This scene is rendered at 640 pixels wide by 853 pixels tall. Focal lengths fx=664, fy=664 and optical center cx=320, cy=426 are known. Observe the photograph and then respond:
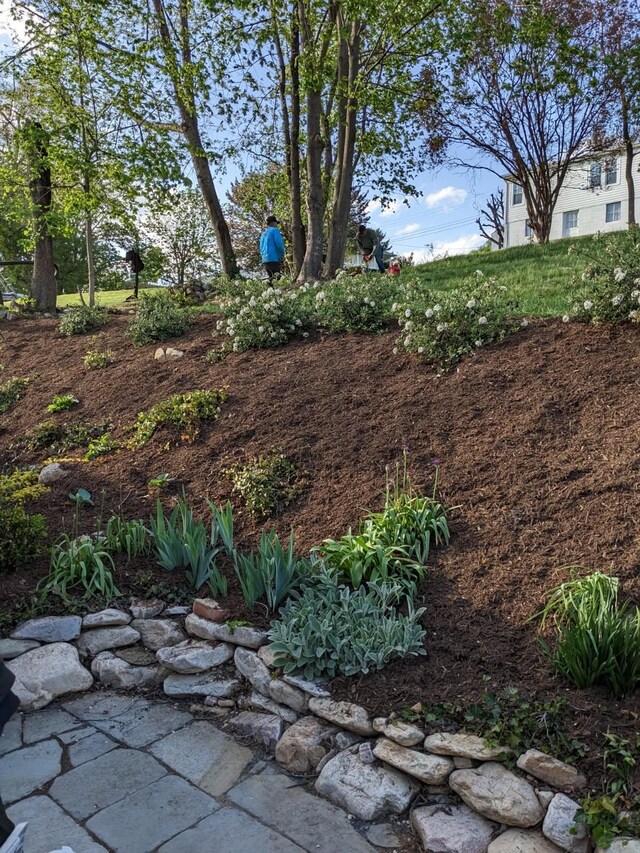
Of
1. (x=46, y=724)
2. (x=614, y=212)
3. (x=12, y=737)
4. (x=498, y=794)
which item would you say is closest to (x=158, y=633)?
(x=46, y=724)

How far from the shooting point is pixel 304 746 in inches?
103

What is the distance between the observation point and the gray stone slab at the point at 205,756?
252 centimetres

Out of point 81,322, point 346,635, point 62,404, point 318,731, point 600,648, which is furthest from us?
point 81,322

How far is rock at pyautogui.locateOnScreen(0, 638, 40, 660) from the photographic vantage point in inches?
125

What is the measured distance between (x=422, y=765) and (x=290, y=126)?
14.4 metres

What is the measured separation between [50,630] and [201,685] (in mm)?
848

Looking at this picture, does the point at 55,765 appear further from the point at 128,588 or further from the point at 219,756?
the point at 128,588

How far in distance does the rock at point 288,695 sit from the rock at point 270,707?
0.07ft

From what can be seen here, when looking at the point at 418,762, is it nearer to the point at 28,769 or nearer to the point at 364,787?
the point at 364,787

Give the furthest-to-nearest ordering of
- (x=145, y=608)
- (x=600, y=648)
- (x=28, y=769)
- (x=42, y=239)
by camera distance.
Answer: (x=42, y=239) < (x=145, y=608) < (x=28, y=769) < (x=600, y=648)

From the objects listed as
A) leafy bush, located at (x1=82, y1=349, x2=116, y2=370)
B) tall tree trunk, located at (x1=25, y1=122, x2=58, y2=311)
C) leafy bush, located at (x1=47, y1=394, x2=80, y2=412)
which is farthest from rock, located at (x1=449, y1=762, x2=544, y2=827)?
tall tree trunk, located at (x1=25, y1=122, x2=58, y2=311)

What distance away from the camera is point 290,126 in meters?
14.4

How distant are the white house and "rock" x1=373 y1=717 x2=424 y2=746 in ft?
114

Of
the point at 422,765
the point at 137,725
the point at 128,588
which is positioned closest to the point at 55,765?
the point at 137,725
